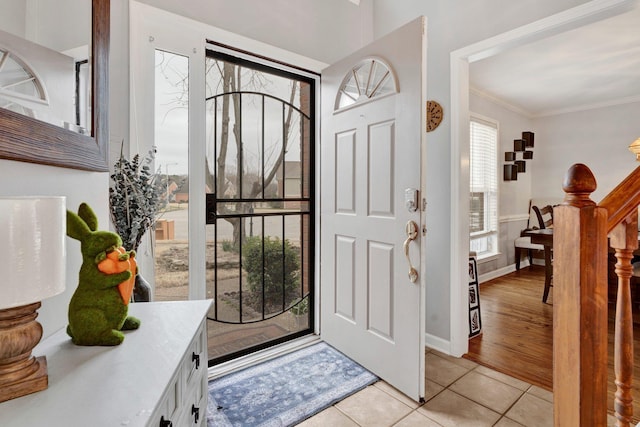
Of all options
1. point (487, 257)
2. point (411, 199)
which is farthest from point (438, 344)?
point (487, 257)

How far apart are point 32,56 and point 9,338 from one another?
76 centimetres

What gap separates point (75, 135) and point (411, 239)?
1545 millimetres

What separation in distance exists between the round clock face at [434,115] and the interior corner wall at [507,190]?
2.30m

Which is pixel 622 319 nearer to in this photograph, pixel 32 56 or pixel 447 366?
pixel 447 366

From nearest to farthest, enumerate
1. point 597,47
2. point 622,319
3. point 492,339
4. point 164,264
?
point 622,319 → point 164,264 → point 492,339 → point 597,47

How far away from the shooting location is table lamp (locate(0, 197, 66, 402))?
24.3 inches

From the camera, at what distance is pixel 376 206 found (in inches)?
77.3

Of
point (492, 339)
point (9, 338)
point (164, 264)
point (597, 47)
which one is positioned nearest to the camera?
point (9, 338)

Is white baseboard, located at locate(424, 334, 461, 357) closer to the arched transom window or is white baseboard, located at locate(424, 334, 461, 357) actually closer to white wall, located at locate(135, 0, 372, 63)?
the arched transom window

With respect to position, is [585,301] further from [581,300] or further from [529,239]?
[529,239]

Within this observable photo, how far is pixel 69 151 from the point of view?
1030 millimetres

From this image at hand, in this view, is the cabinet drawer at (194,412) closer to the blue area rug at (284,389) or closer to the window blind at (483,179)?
the blue area rug at (284,389)

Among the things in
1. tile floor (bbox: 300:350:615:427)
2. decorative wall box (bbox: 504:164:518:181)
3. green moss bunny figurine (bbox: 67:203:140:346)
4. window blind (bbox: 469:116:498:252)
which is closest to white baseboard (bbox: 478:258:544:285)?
window blind (bbox: 469:116:498:252)

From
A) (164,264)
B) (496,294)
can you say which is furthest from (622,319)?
(496,294)
